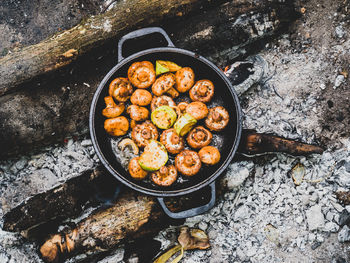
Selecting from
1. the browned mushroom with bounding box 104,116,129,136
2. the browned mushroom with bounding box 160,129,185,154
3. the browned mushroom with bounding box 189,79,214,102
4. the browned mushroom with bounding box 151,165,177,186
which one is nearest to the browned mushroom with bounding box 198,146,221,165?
the browned mushroom with bounding box 160,129,185,154

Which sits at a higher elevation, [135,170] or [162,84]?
[162,84]

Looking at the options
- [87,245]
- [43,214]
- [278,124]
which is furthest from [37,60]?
[278,124]

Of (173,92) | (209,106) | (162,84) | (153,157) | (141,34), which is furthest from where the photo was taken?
(209,106)

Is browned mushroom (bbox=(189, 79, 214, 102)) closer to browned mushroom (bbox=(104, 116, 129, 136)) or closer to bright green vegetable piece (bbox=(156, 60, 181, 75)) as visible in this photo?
bright green vegetable piece (bbox=(156, 60, 181, 75))

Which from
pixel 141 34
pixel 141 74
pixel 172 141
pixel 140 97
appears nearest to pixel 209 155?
pixel 172 141

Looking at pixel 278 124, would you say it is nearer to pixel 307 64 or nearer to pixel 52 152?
pixel 307 64

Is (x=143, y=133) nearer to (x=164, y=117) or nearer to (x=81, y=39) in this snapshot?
(x=164, y=117)

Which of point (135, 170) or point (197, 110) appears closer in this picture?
point (135, 170)
